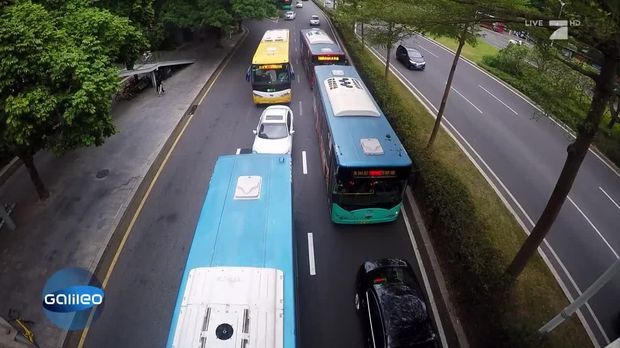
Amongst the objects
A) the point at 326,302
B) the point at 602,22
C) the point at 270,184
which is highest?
the point at 602,22

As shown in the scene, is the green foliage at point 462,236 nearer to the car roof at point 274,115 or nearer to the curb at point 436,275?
the curb at point 436,275

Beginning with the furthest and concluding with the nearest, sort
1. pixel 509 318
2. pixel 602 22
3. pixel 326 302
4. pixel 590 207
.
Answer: pixel 590 207 < pixel 326 302 < pixel 509 318 < pixel 602 22

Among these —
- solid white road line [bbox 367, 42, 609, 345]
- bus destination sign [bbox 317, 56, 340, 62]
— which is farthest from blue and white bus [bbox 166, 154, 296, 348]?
bus destination sign [bbox 317, 56, 340, 62]

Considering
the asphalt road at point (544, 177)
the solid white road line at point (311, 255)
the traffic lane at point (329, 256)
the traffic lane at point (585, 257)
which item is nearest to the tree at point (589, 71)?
the asphalt road at point (544, 177)

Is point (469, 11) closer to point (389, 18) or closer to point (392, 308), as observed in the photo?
point (389, 18)

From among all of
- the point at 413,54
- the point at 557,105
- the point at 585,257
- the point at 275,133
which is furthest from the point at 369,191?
the point at 413,54

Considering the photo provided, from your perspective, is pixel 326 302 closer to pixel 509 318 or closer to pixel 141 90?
pixel 509 318

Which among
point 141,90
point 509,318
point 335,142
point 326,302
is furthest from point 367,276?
point 141,90

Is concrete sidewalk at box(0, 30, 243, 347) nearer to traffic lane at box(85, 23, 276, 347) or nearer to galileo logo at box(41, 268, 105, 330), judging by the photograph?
galileo logo at box(41, 268, 105, 330)
